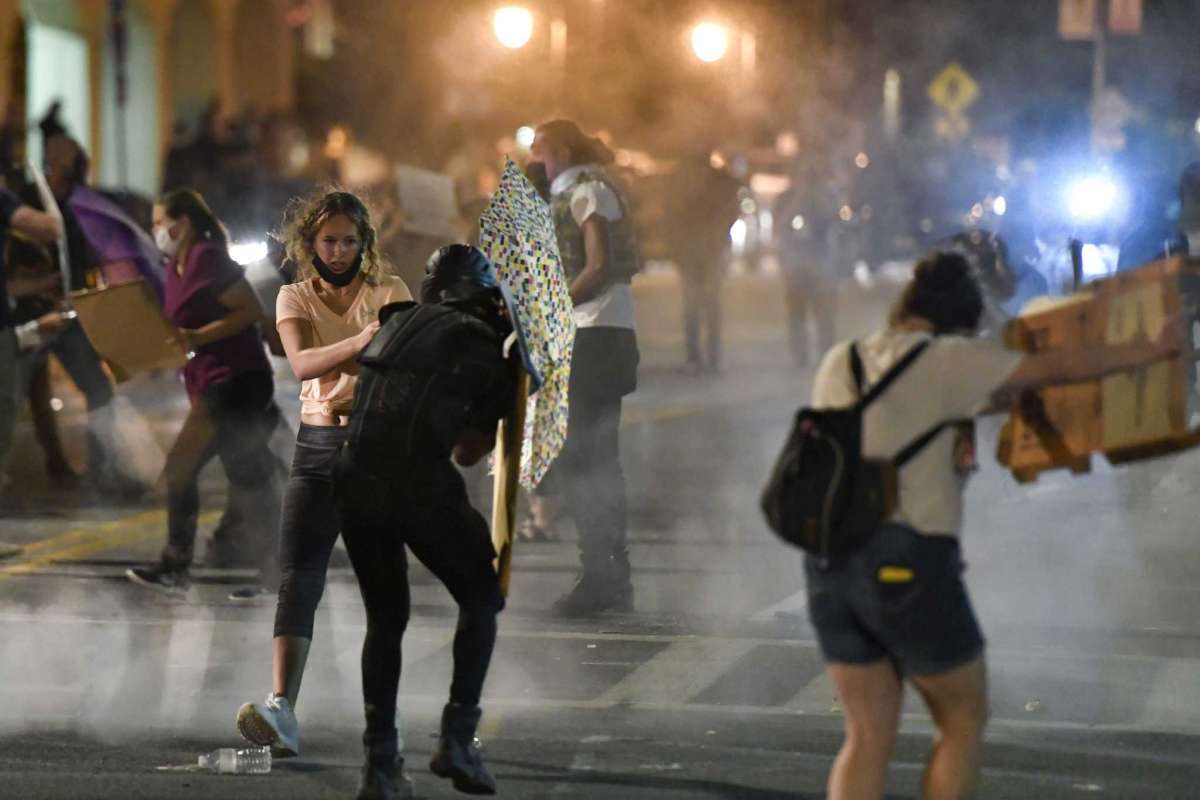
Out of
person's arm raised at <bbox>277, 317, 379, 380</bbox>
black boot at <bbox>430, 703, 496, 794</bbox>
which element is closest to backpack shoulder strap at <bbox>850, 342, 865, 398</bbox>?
black boot at <bbox>430, 703, 496, 794</bbox>

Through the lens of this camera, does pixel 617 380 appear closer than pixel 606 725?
No

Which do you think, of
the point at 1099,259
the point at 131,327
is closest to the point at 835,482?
the point at 131,327

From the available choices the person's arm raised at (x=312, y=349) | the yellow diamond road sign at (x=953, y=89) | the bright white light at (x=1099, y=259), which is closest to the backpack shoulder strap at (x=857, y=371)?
the person's arm raised at (x=312, y=349)

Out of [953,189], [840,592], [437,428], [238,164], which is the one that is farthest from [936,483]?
[953,189]

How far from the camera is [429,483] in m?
5.82

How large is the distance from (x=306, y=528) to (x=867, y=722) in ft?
7.48

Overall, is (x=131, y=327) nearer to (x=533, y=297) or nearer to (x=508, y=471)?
(x=533, y=297)

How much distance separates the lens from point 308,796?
241 inches

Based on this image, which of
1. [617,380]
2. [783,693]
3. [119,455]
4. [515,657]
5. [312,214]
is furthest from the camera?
[119,455]

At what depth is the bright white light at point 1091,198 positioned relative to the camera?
38.2 ft

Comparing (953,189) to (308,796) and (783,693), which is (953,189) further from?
(308,796)

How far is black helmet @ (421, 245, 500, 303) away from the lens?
5.92 meters

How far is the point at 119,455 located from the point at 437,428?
281 inches

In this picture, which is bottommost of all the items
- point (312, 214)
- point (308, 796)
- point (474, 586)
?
point (308, 796)
